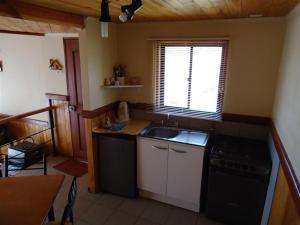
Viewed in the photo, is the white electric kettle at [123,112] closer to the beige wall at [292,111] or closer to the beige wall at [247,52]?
the beige wall at [247,52]

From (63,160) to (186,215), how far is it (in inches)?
92.1

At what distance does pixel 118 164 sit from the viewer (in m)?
2.85

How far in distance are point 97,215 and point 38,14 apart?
2.21 meters

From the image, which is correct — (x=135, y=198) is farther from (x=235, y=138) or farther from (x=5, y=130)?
(x=5, y=130)

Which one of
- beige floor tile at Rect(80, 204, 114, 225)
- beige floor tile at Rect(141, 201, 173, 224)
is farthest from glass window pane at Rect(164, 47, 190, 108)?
beige floor tile at Rect(80, 204, 114, 225)

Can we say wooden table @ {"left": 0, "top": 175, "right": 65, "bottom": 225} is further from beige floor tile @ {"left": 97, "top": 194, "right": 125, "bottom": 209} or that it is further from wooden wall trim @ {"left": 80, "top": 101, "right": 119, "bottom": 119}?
beige floor tile @ {"left": 97, "top": 194, "right": 125, "bottom": 209}

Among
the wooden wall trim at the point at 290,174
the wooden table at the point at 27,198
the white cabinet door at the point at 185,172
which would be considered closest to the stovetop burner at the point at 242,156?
the white cabinet door at the point at 185,172

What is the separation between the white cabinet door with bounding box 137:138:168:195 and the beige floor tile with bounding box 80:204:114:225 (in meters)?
0.52

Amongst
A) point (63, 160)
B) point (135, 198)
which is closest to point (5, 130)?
point (63, 160)

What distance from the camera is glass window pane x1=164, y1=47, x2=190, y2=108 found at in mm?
2893

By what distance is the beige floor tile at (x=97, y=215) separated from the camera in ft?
8.36

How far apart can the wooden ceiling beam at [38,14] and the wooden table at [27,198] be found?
4.52 feet

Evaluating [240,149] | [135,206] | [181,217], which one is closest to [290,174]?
[240,149]

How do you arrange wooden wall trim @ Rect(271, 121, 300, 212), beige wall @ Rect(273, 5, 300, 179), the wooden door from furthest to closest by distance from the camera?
the wooden door, beige wall @ Rect(273, 5, 300, 179), wooden wall trim @ Rect(271, 121, 300, 212)
